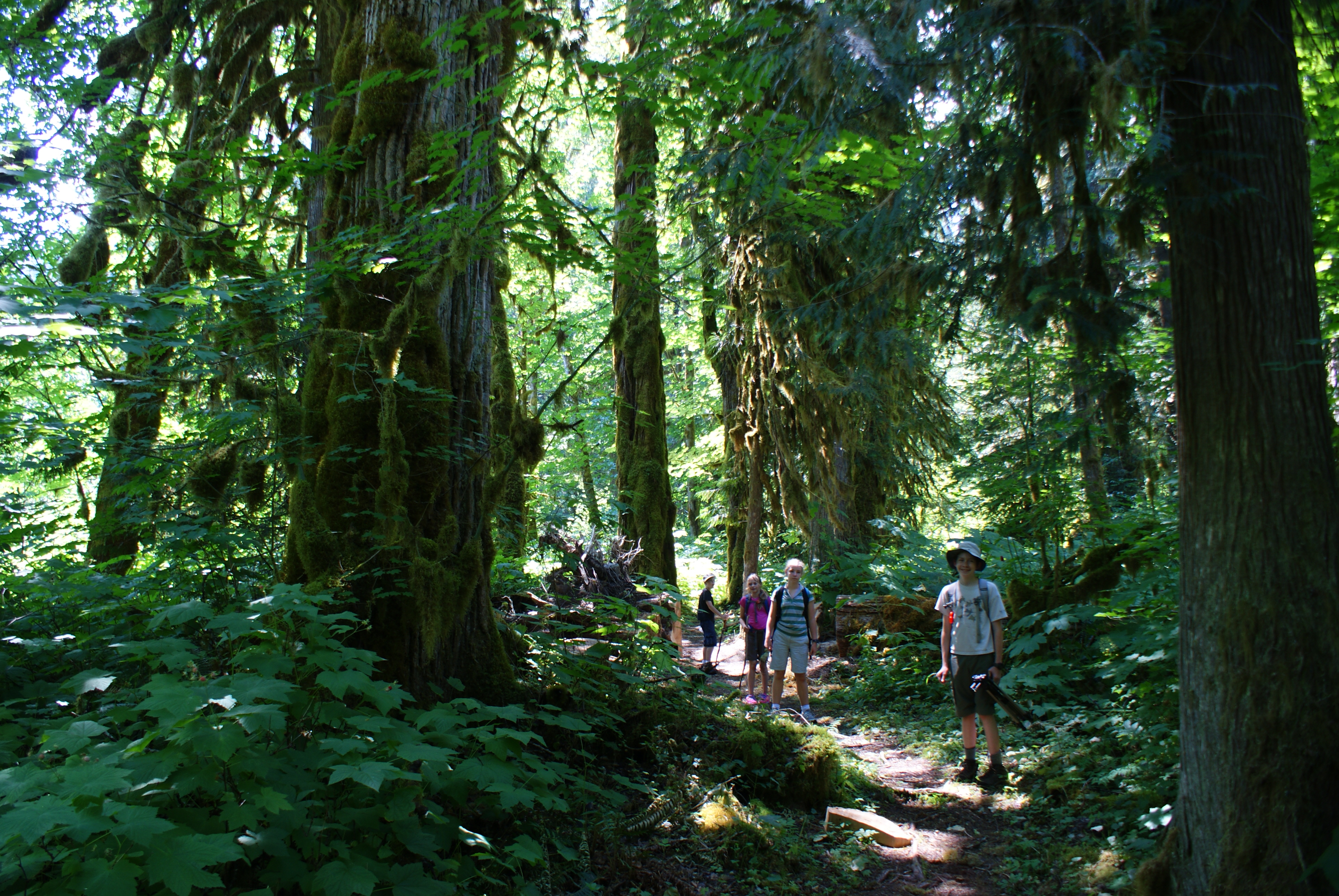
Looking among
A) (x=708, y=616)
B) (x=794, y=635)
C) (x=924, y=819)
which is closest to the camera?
(x=924, y=819)

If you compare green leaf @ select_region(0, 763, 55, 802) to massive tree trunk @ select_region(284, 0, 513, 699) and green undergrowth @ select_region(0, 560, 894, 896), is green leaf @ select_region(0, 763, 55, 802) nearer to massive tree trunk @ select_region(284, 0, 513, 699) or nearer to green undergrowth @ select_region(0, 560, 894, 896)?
green undergrowth @ select_region(0, 560, 894, 896)

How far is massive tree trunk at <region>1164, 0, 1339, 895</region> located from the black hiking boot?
7.71ft

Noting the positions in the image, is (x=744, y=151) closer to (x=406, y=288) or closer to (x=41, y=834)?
(x=406, y=288)

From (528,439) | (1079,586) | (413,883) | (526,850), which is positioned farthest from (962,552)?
(413,883)

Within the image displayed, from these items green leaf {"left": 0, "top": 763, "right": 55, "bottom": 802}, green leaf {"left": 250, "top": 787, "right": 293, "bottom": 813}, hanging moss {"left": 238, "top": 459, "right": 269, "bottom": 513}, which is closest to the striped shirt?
hanging moss {"left": 238, "top": 459, "right": 269, "bottom": 513}

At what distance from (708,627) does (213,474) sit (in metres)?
6.65

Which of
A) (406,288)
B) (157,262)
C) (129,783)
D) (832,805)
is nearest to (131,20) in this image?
(157,262)

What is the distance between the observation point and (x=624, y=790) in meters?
4.82

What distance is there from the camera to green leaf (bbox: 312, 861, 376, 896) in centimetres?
242

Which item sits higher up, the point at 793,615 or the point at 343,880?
the point at 793,615

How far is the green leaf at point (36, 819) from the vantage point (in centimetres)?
188

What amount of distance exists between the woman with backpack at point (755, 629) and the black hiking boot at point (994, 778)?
3.02 metres

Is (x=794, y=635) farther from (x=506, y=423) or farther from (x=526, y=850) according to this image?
(x=526, y=850)

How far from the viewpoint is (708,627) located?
394 inches
